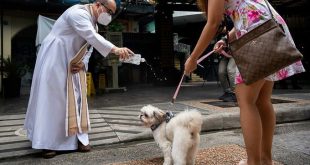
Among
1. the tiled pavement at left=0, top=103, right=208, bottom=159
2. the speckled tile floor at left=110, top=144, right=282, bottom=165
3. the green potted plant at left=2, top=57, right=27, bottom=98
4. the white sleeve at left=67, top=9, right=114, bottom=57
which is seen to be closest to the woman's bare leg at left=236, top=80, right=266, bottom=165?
the speckled tile floor at left=110, top=144, right=282, bottom=165

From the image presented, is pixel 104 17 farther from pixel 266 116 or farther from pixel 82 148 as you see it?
pixel 266 116

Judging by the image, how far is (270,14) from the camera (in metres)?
2.44

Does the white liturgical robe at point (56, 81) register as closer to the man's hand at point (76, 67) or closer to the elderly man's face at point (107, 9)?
the man's hand at point (76, 67)

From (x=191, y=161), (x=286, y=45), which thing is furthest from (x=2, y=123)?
(x=286, y=45)

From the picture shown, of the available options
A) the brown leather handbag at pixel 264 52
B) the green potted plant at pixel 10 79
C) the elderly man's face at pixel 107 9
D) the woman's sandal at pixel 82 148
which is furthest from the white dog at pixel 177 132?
the green potted plant at pixel 10 79

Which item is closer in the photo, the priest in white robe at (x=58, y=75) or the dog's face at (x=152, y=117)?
the dog's face at (x=152, y=117)

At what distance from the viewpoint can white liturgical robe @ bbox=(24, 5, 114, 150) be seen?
391 centimetres

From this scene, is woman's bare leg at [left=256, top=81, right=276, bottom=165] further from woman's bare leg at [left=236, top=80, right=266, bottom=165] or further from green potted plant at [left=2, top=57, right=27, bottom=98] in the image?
green potted plant at [left=2, top=57, right=27, bottom=98]

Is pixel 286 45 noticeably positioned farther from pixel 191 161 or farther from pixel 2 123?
pixel 2 123

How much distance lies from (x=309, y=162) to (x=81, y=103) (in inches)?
107

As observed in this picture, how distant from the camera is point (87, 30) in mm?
3762

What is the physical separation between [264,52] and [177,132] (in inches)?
46.3

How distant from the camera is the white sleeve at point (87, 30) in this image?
3.67 metres

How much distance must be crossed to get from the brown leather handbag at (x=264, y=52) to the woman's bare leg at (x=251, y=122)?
20 centimetres
